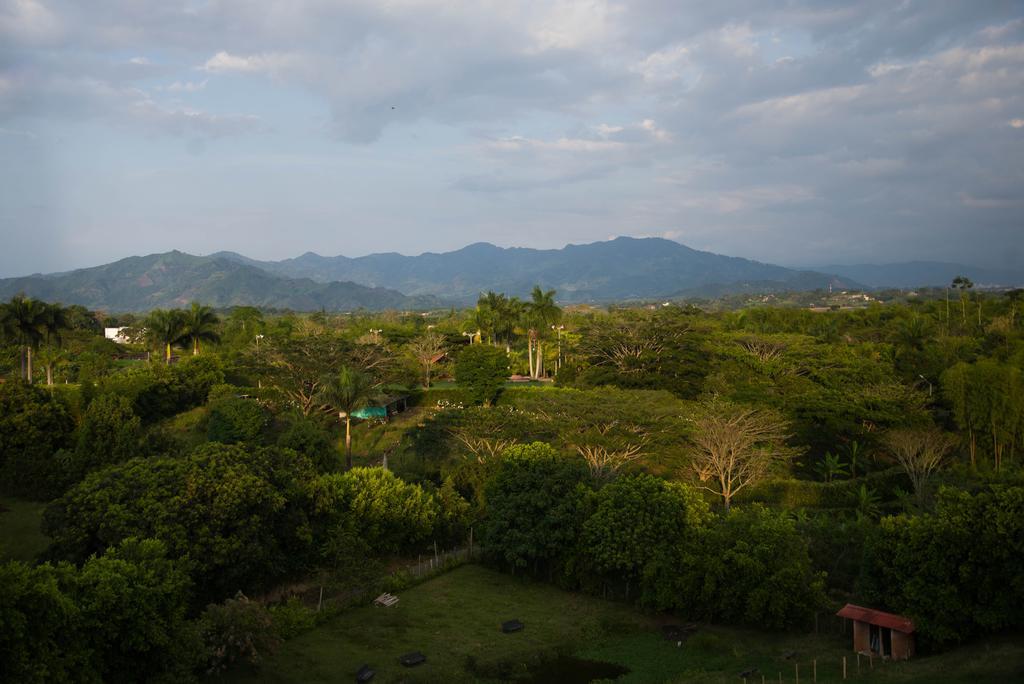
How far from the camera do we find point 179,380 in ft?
151

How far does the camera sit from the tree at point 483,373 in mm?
48062

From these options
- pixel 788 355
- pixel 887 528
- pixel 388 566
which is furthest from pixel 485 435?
pixel 788 355

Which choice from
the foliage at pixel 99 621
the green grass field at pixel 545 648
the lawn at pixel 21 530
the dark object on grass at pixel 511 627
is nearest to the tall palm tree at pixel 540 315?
the lawn at pixel 21 530

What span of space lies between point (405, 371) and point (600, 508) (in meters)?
31.7

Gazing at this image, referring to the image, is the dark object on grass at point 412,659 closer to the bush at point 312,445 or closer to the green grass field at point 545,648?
the green grass field at point 545,648

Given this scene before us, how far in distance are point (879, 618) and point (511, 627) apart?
9086mm

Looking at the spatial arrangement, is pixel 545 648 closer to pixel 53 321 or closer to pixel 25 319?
pixel 25 319

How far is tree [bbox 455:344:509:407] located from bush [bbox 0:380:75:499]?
22.7m

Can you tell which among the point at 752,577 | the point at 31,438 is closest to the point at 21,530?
the point at 31,438

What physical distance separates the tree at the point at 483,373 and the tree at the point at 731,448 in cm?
1750

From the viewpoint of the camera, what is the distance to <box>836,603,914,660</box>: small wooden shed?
16281 millimetres

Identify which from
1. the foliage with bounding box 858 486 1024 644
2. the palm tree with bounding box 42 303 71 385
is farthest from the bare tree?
the palm tree with bounding box 42 303 71 385

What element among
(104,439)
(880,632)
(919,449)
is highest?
(104,439)

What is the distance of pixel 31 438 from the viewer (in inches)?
1289
